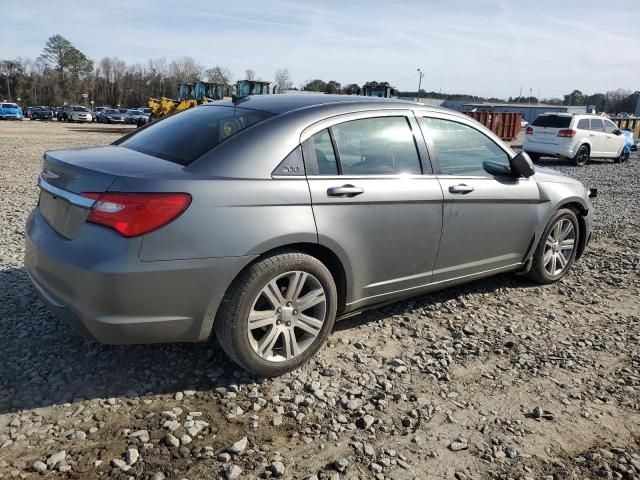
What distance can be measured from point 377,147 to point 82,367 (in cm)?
231

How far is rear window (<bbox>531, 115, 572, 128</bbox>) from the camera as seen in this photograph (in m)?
16.6

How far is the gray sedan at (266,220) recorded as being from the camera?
261 centimetres

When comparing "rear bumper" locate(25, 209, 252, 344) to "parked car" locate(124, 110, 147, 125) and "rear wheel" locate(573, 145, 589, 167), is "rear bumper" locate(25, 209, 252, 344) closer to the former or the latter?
"rear wheel" locate(573, 145, 589, 167)

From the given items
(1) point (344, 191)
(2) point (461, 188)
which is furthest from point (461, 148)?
(1) point (344, 191)

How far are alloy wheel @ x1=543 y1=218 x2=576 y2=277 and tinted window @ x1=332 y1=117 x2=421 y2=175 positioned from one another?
193cm

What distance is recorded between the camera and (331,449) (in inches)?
99.8

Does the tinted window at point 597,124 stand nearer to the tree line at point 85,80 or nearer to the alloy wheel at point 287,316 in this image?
the alloy wheel at point 287,316

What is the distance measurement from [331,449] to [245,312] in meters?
0.84

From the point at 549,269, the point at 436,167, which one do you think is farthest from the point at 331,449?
the point at 549,269

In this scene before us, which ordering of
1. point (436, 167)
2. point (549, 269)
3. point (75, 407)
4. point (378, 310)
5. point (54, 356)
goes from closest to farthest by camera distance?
point (75, 407) < point (54, 356) < point (436, 167) < point (378, 310) < point (549, 269)

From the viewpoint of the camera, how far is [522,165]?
4191 millimetres

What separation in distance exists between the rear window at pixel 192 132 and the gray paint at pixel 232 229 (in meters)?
0.11

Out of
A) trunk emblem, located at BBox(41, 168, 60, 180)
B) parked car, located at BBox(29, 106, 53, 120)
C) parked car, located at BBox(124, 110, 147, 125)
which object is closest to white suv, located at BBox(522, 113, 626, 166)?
trunk emblem, located at BBox(41, 168, 60, 180)

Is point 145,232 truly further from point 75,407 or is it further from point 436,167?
point 436,167
